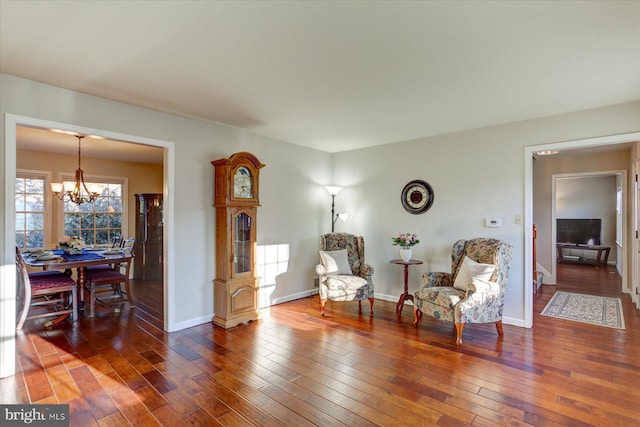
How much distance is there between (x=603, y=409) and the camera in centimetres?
222

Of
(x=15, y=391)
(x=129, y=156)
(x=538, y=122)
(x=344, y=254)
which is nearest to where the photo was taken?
(x=15, y=391)

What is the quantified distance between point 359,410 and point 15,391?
2.55 m

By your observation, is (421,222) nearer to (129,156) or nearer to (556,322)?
(556,322)

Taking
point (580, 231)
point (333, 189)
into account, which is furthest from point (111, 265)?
point (580, 231)

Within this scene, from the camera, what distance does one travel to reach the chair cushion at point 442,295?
3.43m

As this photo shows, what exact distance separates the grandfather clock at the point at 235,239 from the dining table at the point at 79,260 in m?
1.63

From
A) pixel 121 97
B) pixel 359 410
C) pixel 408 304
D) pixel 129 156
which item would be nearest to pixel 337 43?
pixel 121 97

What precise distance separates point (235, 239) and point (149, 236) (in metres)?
3.45

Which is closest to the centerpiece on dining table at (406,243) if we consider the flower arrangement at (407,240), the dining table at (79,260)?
the flower arrangement at (407,240)

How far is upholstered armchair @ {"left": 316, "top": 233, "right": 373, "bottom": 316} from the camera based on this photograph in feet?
14.0

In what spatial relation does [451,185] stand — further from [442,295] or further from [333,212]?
[333,212]

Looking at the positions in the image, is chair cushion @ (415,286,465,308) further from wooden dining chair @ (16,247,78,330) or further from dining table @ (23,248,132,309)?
wooden dining chair @ (16,247,78,330)

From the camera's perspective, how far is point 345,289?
13.9 feet

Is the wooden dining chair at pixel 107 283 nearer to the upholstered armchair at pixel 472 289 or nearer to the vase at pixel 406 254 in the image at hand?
the vase at pixel 406 254
